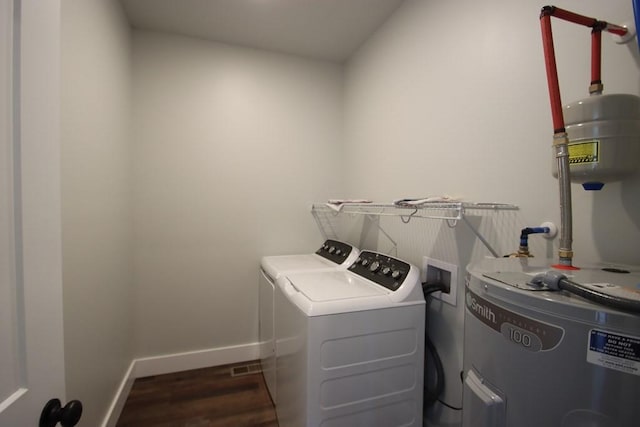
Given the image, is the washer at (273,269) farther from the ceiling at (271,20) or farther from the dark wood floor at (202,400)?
the ceiling at (271,20)

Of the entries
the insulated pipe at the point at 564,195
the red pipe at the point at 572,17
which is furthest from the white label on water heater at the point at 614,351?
the red pipe at the point at 572,17

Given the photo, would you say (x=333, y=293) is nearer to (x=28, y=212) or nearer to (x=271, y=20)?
(x=28, y=212)

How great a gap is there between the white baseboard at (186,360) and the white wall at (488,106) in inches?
69.4

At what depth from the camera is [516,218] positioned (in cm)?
112

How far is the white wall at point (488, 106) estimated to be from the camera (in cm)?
85

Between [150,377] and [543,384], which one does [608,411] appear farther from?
[150,377]

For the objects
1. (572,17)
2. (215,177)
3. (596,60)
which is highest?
(572,17)

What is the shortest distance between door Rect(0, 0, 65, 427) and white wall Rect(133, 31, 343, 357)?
62.6 inches

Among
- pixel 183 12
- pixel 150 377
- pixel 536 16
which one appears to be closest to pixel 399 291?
pixel 536 16

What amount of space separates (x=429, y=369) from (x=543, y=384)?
1.17 metres

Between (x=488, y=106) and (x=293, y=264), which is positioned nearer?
(x=488, y=106)

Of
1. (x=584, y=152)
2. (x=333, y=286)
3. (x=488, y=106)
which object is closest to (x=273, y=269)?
(x=333, y=286)

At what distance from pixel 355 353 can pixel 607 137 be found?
112 cm

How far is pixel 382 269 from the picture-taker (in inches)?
61.2
